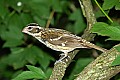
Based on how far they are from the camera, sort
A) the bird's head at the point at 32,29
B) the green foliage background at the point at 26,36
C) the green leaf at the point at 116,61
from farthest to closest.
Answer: the green foliage background at the point at 26,36
the bird's head at the point at 32,29
the green leaf at the point at 116,61

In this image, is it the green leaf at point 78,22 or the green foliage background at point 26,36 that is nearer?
the green foliage background at point 26,36

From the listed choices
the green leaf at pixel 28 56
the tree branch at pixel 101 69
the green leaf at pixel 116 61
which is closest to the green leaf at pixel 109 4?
the tree branch at pixel 101 69

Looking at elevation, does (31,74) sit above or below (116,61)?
below

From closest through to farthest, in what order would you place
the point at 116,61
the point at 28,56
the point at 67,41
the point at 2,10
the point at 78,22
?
the point at 116,61, the point at 67,41, the point at 2,10, the point at 28,56, the point at 78,22

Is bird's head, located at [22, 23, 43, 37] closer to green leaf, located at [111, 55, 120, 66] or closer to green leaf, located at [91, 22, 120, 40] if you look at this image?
green leaf, located at [91, 22, 120, 40]

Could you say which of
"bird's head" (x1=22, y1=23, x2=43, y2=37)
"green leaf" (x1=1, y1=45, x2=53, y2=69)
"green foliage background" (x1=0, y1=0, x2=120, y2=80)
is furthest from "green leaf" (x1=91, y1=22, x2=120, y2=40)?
"green leaf" (x1=1, y1=45, x2=53, y2=69)

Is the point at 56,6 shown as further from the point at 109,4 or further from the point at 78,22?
the point at 109,4

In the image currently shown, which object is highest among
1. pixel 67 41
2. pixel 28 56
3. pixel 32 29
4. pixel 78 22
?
pixel 32 29

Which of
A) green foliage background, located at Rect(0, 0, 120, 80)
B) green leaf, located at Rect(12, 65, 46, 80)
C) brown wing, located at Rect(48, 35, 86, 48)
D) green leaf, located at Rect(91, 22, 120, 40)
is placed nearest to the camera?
green leaf, located at Rect(91, 22, 120, 40)

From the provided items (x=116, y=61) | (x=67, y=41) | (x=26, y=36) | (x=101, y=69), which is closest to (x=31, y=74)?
(x=101, y=69)

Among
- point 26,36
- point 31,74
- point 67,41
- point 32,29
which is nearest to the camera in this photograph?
point 31,74

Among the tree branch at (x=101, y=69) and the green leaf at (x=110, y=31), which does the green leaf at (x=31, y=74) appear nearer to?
the tree branch at (x=101, y=69)
